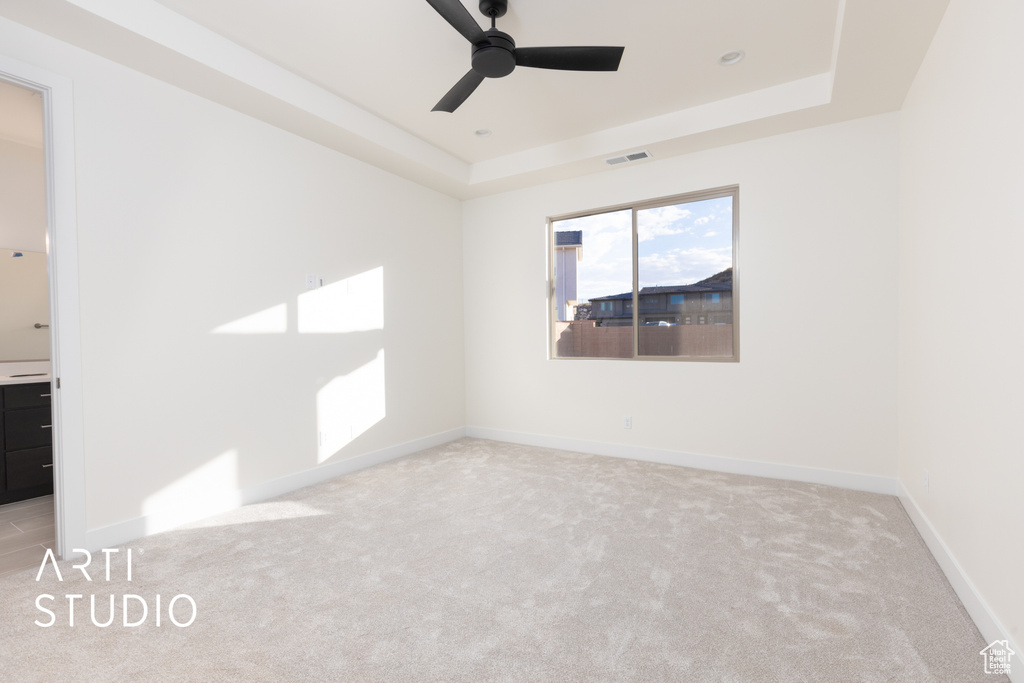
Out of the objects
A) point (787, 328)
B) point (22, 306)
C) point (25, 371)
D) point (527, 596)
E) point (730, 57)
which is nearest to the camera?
point (527, 596)

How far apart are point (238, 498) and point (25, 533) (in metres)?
1.13

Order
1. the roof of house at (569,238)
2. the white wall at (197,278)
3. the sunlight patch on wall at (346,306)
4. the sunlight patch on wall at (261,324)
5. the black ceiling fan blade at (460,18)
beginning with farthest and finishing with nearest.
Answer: the roof of house at (569,238) → the sunlight patch on wall at (346,306) → the sunlight patch on wall at (261,324) → the white wall at (197,278) → the black ceiling fan blade at (460,18)

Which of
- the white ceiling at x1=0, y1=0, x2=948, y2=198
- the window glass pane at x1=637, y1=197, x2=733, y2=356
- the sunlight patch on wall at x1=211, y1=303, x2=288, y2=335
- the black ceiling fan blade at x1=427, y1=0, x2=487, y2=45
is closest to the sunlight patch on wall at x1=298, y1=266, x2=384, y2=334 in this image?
the sunlight patch on wall at x1=211, y1=303, x2=288, y2=335

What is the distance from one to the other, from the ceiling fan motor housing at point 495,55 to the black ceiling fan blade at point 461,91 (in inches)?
4.8

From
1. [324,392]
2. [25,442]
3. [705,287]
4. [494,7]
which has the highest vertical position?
[494,7]

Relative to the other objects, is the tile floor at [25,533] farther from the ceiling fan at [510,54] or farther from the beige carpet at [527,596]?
the ceiling fan at [510,54]

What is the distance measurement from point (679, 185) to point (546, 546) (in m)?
3.24

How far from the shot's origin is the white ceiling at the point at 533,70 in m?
2.47

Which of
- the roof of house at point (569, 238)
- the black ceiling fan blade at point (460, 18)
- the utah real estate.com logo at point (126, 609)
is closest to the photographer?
the utah real estate.com logo at point (126, 609)

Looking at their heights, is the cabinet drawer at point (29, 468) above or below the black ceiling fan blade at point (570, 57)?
below

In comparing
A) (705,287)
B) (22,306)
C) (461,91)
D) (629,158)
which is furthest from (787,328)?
(22,306)

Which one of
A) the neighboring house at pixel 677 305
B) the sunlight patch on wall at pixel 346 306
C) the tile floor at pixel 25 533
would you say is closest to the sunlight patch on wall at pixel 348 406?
the sunlight patch on wall at pixel 346 306

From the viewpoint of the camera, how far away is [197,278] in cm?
301

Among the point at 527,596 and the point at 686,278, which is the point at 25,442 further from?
the point at 686,278
